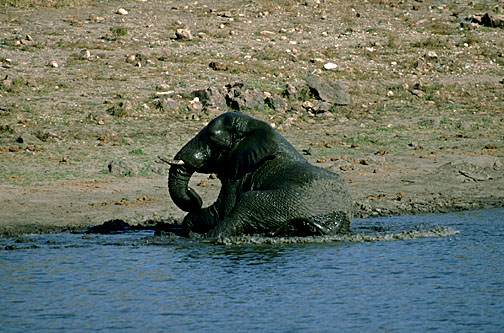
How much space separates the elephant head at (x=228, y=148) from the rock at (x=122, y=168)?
3055 mm

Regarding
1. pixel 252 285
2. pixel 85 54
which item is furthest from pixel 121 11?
pixel 252 285

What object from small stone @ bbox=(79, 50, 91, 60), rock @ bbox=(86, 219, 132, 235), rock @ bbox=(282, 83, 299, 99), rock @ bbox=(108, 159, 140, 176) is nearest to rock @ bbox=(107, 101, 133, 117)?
small stone @ bbox=(79, 50, 91, 60)

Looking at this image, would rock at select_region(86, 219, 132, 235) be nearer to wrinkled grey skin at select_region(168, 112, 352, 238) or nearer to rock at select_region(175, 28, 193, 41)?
wrinkled grey skin at select_region(168, 112, 352, 238)

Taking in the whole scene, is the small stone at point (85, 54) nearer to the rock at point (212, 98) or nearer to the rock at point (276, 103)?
the rock at point (212, 98)

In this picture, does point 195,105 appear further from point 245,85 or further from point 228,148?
point 228,148

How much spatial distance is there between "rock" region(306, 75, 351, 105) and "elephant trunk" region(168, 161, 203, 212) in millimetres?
7325

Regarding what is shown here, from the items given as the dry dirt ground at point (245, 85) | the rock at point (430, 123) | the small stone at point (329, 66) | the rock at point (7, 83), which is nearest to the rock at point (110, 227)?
the dry dirt ground at point (245, 85)

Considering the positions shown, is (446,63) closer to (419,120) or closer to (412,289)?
(419,120)

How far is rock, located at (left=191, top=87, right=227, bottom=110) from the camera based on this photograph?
675 inches

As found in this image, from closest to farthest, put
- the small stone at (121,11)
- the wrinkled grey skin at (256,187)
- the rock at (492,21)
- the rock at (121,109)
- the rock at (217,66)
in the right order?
the wrinkled grey skin at (256,187) < the rock at (121,109) < the rock at (217,66) < the small stone at (121,11) < the rock at (492,21)

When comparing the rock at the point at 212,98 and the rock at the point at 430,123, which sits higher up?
the rock at the point at 212,98

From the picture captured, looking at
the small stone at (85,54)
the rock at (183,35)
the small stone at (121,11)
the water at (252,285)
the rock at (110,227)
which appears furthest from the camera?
the small stone at (121,11)

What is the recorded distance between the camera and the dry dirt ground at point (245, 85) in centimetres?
1342

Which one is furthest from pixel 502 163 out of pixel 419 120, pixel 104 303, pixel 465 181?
pixel 104 303
